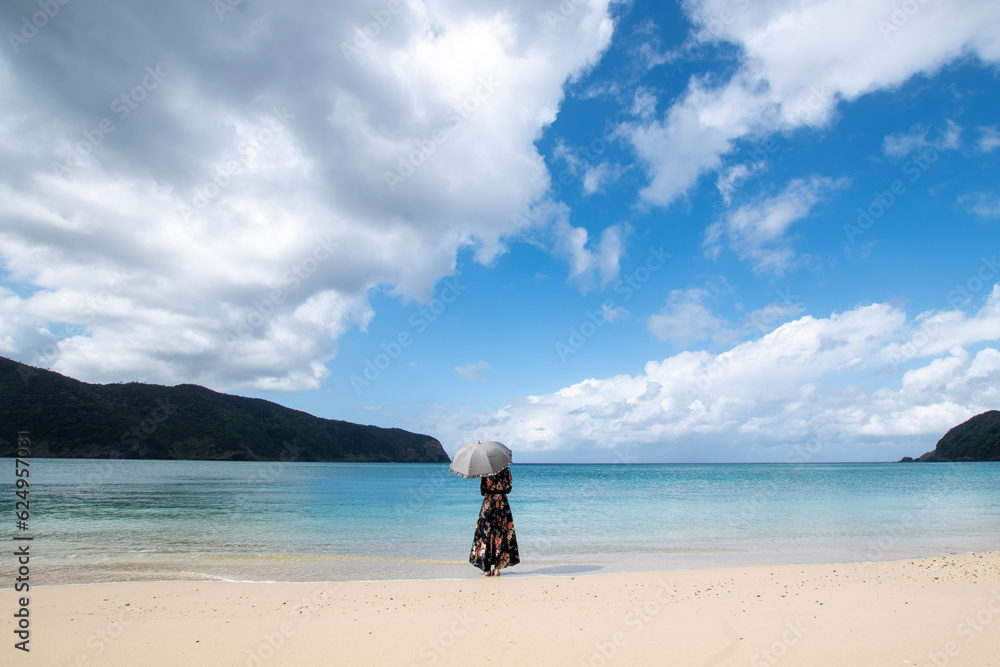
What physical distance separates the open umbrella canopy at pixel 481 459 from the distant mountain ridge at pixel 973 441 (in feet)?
625

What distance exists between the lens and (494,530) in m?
11.6

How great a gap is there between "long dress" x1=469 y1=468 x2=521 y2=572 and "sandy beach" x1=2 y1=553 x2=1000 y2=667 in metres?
0.65

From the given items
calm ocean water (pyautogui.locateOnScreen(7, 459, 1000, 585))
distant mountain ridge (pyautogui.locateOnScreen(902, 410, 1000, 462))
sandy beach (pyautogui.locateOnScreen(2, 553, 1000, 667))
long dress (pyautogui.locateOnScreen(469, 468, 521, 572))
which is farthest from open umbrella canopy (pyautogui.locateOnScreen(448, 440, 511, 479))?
distant mountain ridge (pyautogui.locateOnScreen(902, 410, 1000, 462))

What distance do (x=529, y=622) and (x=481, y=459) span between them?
3.91 metres

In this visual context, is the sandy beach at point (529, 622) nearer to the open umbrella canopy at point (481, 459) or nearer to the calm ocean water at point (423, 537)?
the open umbrella canopy at point (481, 459)

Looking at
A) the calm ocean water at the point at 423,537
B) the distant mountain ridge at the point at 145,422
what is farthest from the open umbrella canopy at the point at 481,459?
the distant mountain ridge at the point at 145,422

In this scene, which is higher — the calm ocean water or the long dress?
the long dress

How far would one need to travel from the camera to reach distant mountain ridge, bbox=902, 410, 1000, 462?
145m

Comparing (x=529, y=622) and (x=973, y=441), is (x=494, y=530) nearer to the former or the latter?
(x=529, y=622)

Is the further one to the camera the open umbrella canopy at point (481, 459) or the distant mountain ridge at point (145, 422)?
the distant mountain ridge at point (145, 422)

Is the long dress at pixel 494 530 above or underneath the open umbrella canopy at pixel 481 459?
underneath

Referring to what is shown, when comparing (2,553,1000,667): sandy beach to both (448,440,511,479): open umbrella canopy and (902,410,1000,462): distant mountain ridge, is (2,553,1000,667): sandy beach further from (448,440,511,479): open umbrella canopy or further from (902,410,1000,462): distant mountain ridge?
(902,410,1000,462): distant mountain ridge

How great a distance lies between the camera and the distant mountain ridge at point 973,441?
145 meters

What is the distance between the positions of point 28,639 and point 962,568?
18110mm
